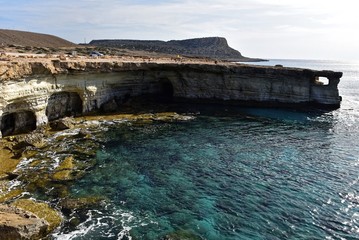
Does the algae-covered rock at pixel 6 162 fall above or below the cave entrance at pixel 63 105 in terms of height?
below

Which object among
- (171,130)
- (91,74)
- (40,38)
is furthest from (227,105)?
(40,38)

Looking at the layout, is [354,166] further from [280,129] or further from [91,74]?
[91,74]

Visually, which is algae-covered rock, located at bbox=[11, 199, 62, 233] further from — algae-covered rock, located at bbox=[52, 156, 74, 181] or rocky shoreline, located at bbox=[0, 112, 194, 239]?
algae-covered rock, located at bbox=[52, 156, 74, 181]

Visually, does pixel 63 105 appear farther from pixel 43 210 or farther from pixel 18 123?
pixel 43 210

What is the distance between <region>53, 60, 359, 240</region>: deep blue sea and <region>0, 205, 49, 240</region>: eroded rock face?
4.22ft

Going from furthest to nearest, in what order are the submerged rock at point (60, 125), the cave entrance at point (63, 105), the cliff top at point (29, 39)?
the cliff top at point (29, 39) → the cave entrance at point (63, 105) → the submerged rock at point (60, 125)

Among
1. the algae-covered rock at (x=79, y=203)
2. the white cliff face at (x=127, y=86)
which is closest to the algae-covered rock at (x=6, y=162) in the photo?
the white cliff face at (x=127, y=86)

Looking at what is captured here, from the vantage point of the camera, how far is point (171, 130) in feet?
126

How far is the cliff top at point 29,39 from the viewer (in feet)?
367

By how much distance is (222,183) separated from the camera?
78.8ft

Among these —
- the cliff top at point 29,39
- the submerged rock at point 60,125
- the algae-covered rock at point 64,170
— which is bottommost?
the algae-covered rock at point 64,170

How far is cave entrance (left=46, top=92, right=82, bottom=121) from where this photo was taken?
3797 cm

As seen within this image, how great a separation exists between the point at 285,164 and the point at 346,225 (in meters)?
9.73

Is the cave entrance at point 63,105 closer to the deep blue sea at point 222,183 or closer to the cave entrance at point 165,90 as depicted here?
the deep blue sea at point 222,183
